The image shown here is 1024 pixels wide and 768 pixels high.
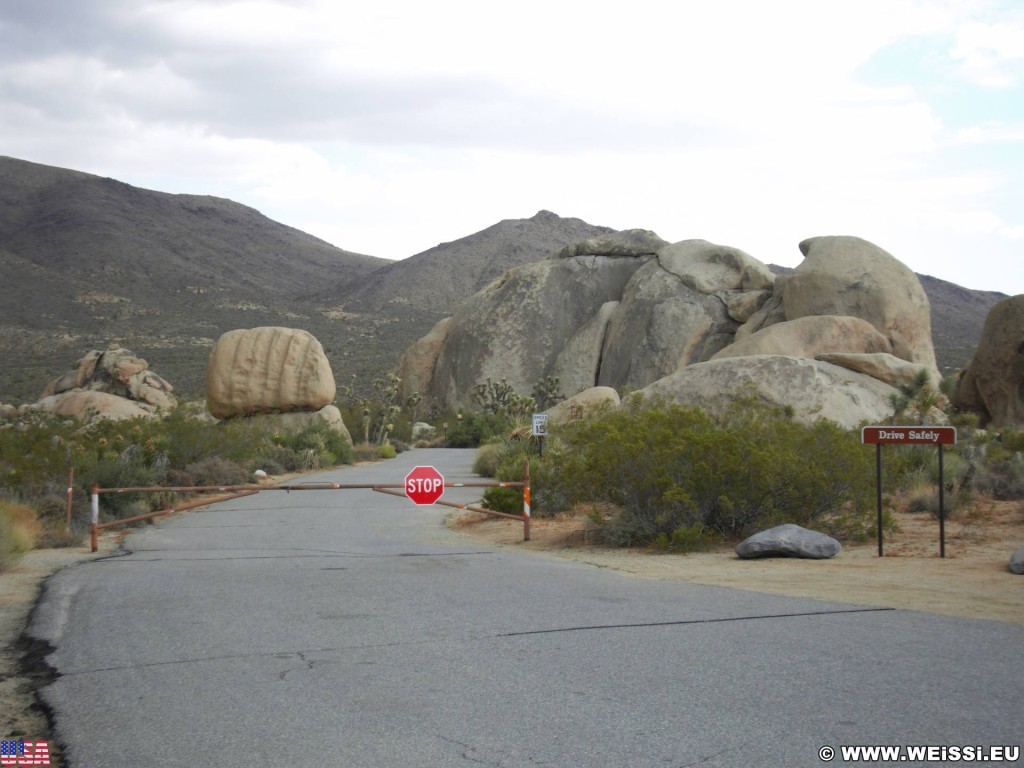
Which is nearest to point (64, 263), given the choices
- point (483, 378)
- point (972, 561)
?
point (483, 378)

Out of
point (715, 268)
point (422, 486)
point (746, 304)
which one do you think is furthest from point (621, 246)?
point (422, 486)

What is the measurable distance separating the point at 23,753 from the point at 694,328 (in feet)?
138

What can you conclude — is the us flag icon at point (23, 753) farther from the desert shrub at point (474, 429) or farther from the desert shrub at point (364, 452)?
the desert shrub at point (474, 429)

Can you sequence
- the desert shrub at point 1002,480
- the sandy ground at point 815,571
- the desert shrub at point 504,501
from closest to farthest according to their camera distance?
the sandy ground at point 815,571 < the desert shrub at point 1002,480 < the desert shrub at point 504,501

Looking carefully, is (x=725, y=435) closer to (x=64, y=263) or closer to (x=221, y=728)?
(x=221, y=728)

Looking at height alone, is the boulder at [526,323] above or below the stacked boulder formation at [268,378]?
above

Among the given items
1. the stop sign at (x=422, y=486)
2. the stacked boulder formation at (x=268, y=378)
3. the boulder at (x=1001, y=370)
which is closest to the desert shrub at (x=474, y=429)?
the stacked boulder formation at (x=268, y=378)

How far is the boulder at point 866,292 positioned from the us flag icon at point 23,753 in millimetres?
35817

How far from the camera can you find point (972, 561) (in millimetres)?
12352

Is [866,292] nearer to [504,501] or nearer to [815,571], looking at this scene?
[504,501]

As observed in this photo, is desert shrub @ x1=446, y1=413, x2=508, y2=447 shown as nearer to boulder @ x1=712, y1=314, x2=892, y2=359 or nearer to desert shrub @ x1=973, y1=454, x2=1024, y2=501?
boulder @ x1=712, y1=314, x2=892, y2=359

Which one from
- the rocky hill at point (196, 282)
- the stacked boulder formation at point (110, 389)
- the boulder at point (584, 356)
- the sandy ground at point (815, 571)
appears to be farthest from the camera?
the rocky hill at point (196, 282)

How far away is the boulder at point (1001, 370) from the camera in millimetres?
30141

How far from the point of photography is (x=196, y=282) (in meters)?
93.6
